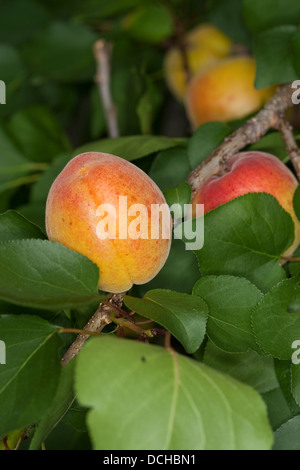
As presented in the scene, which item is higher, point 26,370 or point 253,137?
point 253,137

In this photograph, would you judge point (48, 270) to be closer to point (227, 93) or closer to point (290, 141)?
point (290, 141)

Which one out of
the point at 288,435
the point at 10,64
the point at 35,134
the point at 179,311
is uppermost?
the point at 10,64

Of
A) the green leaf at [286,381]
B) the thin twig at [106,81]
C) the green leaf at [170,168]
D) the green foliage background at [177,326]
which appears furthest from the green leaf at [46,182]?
the green leaf at [286,381]

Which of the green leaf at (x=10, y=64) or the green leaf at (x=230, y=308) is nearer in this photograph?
the green leaf at (x=230, y=308)

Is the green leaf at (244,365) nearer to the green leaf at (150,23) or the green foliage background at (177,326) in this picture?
the green foliage background at (177,326)

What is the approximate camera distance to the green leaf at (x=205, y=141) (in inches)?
23.0

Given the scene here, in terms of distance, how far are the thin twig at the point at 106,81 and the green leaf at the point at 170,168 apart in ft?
0.97

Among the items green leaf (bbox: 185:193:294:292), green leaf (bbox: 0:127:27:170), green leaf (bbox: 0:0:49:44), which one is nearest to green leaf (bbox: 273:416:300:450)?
green leaf (bbox: 185:193:294:292)

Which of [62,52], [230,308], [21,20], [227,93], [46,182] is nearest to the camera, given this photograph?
[230,308]

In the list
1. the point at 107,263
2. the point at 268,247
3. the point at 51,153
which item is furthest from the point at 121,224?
the point at 51,153

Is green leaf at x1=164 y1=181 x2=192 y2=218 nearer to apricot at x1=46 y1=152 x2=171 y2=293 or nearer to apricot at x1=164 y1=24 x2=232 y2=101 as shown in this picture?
apricot at x1=46 y1=152 x2=171 y2=293

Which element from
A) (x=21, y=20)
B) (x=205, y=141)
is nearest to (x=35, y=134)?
(x=21, y=20)

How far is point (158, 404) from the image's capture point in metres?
0.36

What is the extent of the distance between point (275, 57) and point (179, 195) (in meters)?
0.23
